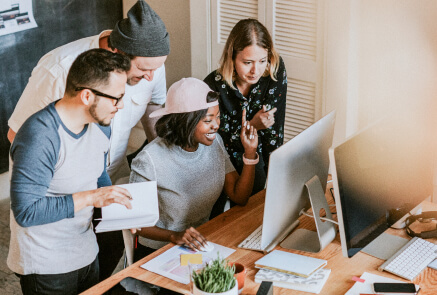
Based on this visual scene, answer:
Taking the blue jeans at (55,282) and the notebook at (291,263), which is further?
the blue jeans at (55,282)

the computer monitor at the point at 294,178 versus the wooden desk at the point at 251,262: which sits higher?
the computer monitor at the point at 294,178

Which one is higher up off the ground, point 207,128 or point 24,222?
point 207,128

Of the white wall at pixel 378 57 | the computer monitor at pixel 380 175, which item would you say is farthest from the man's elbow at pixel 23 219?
the white wall at pixel 378 57

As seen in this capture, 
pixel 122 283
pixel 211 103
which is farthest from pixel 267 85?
pixel 122 283

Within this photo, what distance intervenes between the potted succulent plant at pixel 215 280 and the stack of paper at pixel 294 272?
253 millimetres

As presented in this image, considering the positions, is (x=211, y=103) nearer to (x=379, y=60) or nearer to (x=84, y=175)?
(x=84, y=175)

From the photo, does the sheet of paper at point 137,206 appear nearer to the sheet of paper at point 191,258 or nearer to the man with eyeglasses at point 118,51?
the sheet of paper at point 191,258

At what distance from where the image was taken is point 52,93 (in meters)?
2.50

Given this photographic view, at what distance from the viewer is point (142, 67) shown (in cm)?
248

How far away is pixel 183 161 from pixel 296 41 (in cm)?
139

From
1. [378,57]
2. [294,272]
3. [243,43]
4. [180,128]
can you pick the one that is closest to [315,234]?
[294,272]

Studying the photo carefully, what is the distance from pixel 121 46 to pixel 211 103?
1.39 ft

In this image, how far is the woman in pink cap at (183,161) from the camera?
2383mm

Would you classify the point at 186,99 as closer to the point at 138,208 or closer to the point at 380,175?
the point at 138,208
